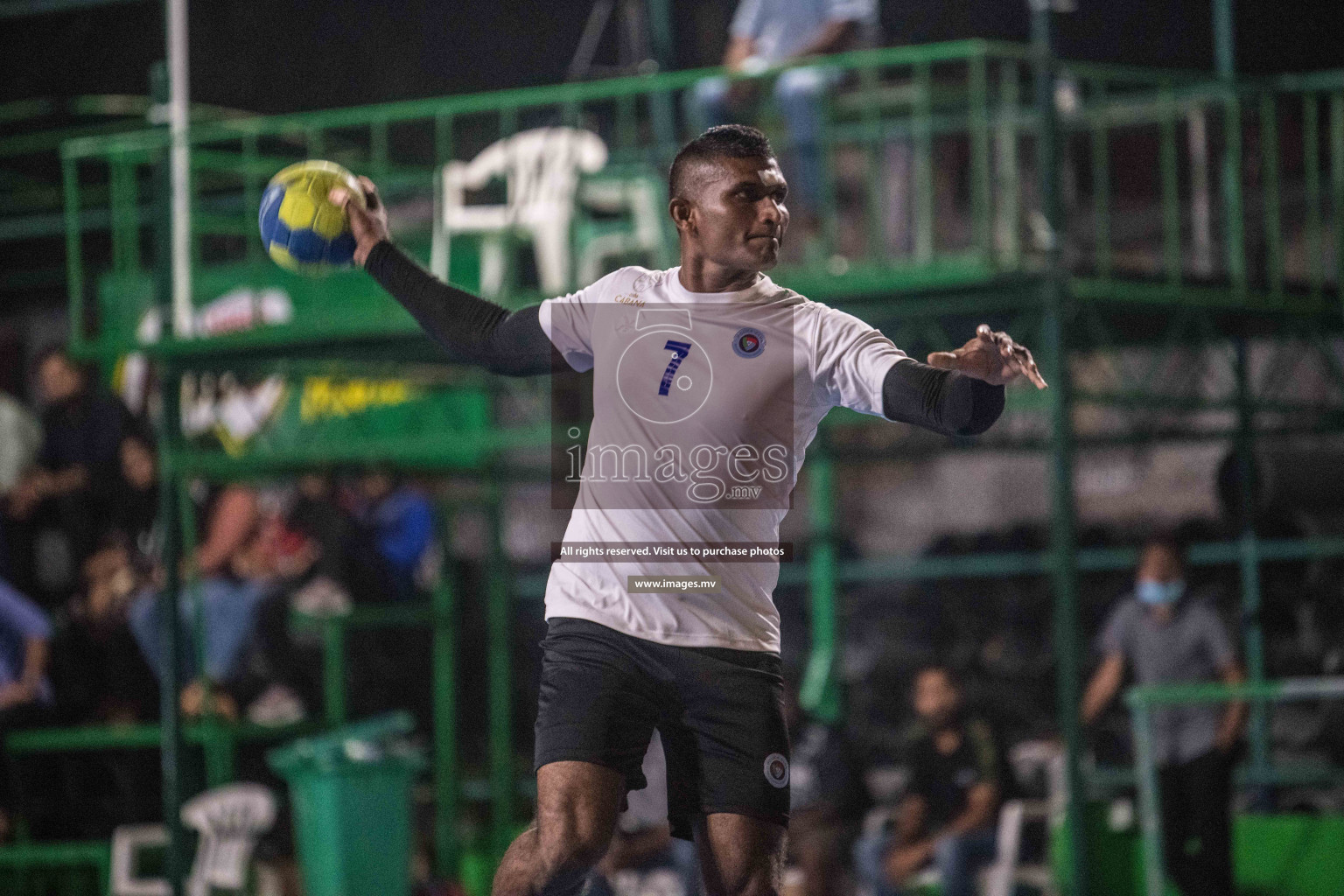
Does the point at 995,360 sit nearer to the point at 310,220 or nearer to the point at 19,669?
the point at 310,220

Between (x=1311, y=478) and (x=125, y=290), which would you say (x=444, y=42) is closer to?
(x=125, y=290)

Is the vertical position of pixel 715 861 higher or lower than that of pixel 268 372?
lower

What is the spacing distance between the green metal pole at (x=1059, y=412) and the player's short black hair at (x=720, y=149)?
344 cm

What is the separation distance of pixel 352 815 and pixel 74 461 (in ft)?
11.7

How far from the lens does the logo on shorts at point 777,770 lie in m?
4.48

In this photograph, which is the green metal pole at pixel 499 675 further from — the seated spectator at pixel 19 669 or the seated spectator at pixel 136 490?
the seated spectator at pixel 19 669

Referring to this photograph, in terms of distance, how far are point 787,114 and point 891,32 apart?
2806 millimetres

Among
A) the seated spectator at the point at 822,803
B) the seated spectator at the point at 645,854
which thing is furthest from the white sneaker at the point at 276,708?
the seated spectator at the point at 822,803

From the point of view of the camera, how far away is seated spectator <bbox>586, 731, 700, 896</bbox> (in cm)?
912

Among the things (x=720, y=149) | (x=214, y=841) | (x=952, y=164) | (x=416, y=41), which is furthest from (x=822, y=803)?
(x=416, y=41)

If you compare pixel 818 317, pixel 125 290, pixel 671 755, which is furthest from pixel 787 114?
pixel 671 755

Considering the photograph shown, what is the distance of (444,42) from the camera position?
12.3 m

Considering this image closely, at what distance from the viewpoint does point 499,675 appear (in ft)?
36.0

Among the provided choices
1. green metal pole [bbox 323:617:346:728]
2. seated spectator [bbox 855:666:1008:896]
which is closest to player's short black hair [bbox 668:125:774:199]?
seated spectator [bbox 855:666:1008:896]
